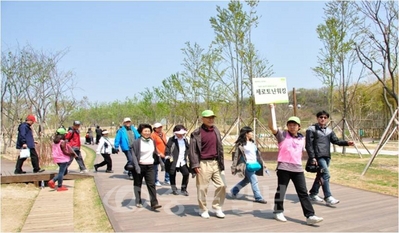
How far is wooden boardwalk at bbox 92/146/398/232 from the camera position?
518 cm

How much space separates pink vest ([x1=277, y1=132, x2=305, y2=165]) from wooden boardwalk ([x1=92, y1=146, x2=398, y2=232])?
2.99 feet

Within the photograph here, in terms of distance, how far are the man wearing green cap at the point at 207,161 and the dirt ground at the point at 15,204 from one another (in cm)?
267

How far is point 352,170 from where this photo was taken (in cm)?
1098

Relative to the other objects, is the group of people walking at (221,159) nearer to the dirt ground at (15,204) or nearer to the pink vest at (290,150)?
the pink vest at (290,150)

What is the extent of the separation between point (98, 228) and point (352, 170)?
823 cm

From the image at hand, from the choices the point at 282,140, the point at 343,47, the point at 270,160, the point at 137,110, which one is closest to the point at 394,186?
the point at 282,140

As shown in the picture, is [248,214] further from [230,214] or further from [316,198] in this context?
[316,198]

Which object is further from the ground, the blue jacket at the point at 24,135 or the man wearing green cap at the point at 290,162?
the blue jacket at the point at 24,135

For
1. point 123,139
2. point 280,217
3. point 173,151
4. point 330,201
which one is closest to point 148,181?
point 173,151

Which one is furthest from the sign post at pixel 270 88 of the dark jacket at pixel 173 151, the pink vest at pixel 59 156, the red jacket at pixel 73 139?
Answer: the pink vest at pixel 59 156

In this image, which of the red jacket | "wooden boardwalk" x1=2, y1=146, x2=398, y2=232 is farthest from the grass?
the red jacket

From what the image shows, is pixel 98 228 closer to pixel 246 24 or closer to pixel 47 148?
pixel 47 148

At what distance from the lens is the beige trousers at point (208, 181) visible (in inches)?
223

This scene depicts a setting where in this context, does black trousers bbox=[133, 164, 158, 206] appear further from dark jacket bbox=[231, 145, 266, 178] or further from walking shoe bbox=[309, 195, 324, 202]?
walking shoe bbox=[309, 195, 324, 202]
